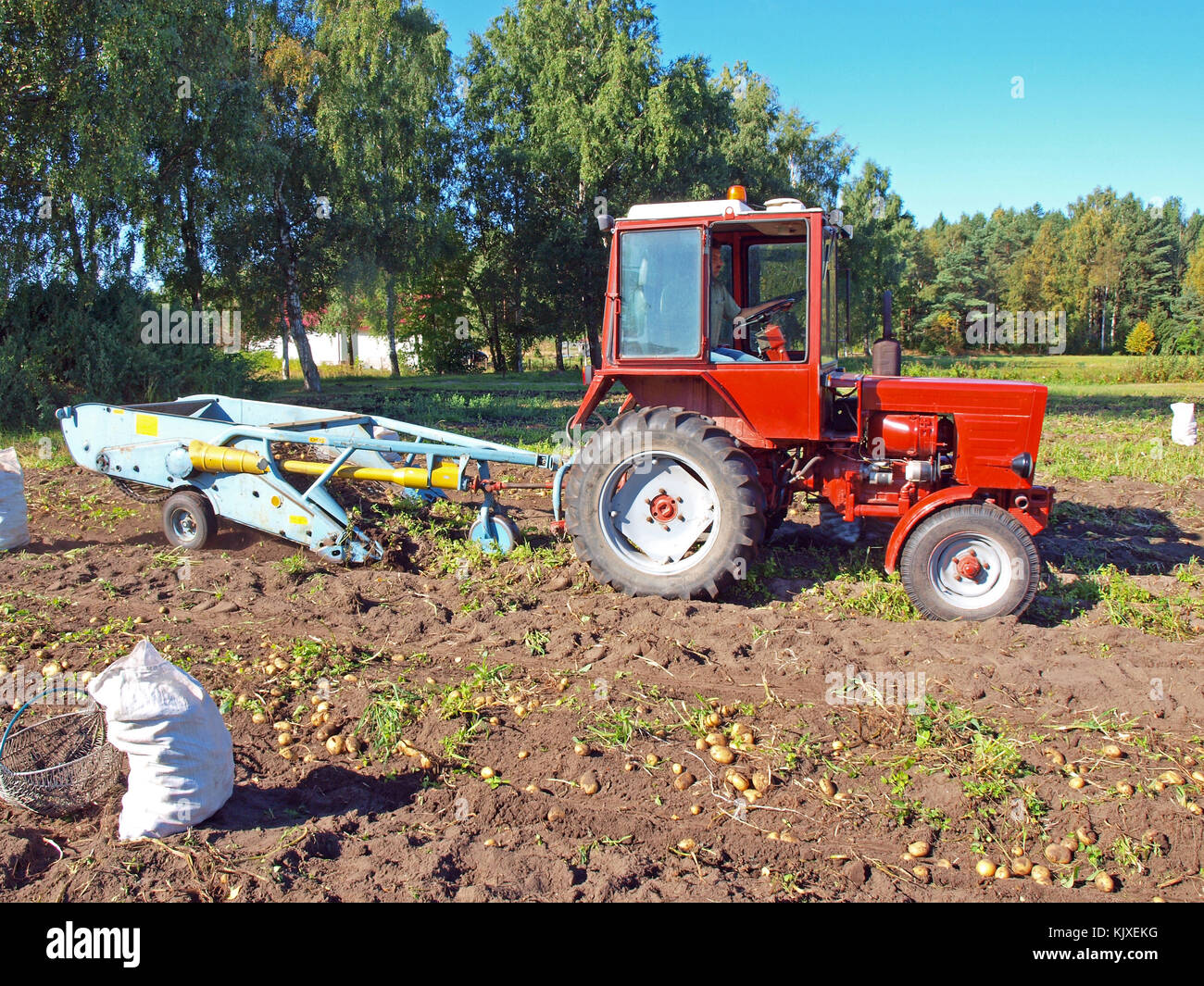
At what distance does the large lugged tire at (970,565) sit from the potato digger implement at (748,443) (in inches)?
0.4

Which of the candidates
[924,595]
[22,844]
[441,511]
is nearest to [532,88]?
[441,511]

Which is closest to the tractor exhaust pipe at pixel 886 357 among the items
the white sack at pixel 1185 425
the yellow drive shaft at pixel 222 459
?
the yellow drive shaft at pixel 222 459

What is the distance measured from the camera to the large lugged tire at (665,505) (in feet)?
19.1

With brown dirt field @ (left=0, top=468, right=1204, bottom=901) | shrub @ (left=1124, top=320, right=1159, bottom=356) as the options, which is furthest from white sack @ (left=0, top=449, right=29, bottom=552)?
shrub @ (left=1124, top=320, right=1159, bottom=356)

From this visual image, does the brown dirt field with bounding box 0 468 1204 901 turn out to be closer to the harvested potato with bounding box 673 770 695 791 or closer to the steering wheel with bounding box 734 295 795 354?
the harvested potato with bounding box 673 770 695 791

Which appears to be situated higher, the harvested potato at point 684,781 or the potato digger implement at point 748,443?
the potato digger implement at point 748,443

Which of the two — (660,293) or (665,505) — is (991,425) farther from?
(660,293)

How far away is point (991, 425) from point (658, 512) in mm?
2316

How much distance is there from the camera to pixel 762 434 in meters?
6.06

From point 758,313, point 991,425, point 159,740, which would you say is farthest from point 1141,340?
point 159,740

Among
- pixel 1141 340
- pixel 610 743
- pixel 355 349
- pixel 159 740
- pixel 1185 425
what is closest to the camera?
pixel 159 740

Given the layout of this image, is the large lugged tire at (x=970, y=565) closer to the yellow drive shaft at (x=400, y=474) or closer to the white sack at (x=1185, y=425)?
the yellow drive shaft at (x=400, y=474)

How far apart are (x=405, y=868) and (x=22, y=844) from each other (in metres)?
1.43

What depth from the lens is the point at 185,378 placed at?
17062mm
